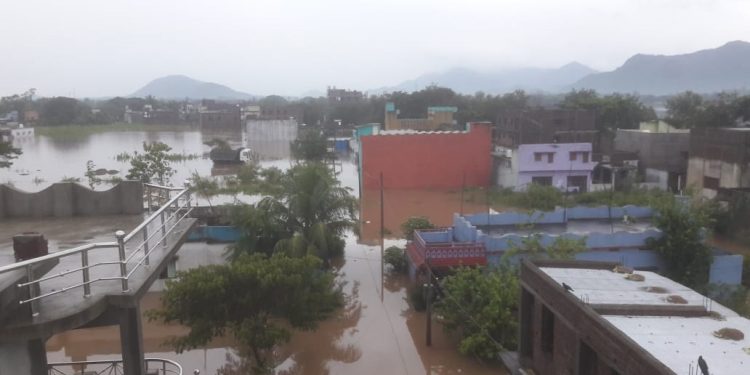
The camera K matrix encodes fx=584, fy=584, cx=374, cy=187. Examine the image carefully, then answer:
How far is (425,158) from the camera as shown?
32.5 meters

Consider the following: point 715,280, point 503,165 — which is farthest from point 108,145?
point 715,280

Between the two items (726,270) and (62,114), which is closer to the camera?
(726,270)

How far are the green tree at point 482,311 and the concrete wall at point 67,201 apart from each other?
6.64m

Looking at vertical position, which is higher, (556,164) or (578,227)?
(556,164)

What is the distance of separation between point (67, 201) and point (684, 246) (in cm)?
1305

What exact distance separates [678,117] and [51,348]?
147 ft

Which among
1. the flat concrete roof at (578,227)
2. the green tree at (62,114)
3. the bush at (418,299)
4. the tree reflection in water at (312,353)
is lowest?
the tree reflection in water at (312,353)

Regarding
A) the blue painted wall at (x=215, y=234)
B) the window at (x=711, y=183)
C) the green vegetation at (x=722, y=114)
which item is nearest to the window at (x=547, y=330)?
the blue painted wall at (x=215, y=234)

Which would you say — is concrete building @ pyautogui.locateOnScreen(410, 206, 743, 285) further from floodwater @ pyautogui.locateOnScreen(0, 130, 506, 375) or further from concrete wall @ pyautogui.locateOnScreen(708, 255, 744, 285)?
floodwater @ pyautogui.locateOnScreen(0, 130, 506, 375)

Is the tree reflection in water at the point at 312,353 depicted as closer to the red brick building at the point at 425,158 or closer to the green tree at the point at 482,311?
the green tree at the point at 482,311

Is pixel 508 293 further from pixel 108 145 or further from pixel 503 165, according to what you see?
pixel 108 145

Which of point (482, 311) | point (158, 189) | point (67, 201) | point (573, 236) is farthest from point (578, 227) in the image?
point (67, 201)

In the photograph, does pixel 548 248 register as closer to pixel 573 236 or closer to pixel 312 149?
pixel 573 236

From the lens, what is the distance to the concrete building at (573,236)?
1421 centimetres
